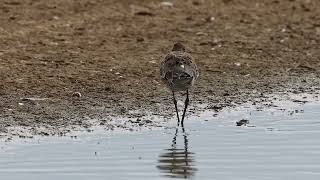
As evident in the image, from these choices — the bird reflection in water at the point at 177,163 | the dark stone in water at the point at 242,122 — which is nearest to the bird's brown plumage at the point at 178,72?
the dark stone in water at the point at 242,122

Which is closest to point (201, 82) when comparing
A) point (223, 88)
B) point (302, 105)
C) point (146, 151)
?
point (223, 88)

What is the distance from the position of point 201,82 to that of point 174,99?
5.23ft

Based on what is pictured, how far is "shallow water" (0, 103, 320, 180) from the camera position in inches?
359

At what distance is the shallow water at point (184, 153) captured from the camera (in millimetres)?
9125

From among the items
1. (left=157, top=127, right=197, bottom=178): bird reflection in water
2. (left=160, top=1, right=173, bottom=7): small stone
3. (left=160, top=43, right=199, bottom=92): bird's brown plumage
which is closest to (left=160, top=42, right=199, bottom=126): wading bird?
(left=160, top=43, right=199, bottom=92): bird's brown plumage

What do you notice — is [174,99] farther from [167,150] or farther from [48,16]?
[48,16]

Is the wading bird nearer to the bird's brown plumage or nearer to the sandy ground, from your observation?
the bird's brown plumage

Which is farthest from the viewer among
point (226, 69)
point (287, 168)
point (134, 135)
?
point (226, 69)

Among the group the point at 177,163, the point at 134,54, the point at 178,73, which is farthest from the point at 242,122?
the point at 134,54

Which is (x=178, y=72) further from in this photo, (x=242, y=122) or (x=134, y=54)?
(x=134, y=54)

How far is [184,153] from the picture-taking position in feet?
32.9

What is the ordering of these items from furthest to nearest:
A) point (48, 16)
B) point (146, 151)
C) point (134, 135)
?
point (48, 16) → point (134, 135) → point (146, 151)

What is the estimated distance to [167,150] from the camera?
1015 cm

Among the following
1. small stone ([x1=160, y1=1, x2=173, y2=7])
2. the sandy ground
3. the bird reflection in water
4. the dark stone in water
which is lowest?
the bird reflection in water
